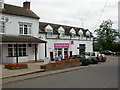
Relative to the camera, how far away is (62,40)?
106 ft

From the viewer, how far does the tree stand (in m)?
64.8

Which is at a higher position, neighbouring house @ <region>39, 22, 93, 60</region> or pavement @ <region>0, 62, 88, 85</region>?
neighbouring house @ <region>39, 22, 93, 60</region>

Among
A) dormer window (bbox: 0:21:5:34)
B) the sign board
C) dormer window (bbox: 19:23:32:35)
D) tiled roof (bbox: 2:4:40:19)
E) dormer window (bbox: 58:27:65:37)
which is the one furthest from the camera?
dormer window (bbox: 58:27:65:37)

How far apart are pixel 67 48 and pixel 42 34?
7.68 metres

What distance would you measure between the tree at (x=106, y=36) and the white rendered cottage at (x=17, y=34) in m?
42.6

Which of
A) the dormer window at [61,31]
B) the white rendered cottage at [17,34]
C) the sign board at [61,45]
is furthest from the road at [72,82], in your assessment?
the dormer window at [61,31]

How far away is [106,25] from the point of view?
69.4m

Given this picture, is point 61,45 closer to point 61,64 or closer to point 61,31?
point 61,31

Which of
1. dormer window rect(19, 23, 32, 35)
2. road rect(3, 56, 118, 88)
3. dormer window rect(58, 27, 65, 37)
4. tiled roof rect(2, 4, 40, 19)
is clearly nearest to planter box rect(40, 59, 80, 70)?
road rect(3, 56, 118, 88)

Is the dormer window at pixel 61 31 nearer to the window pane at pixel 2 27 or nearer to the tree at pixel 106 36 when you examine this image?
the window pane at pixel 2 27

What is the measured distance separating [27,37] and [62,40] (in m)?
8.96

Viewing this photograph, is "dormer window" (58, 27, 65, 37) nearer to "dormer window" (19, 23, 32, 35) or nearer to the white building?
the white building

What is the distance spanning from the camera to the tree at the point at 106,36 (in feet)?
213

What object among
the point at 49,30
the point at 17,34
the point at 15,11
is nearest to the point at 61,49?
the point at 49,30
